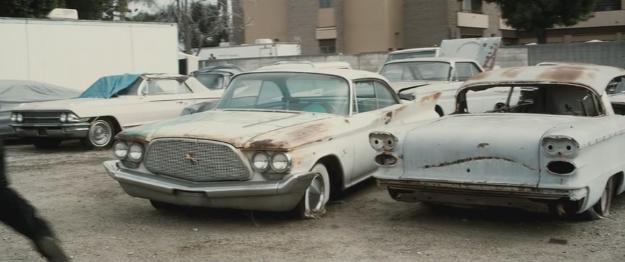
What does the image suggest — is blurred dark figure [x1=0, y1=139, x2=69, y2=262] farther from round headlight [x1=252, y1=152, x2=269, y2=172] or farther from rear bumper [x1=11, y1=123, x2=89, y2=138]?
rear bumper [x1=11, y1=123, x2=89, y2=138]

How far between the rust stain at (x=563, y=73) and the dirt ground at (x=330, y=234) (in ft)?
4.23

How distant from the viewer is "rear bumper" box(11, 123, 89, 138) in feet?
36.0

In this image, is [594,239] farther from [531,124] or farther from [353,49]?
[353,49]

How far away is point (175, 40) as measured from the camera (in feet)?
58.4

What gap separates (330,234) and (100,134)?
22.7 feet

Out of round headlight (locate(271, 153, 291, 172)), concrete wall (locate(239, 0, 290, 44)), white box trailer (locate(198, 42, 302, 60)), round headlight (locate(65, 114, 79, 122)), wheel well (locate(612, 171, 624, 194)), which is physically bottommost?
wheel well (locate(612, 171, 624, 194))

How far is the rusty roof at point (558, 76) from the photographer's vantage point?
6.41 m

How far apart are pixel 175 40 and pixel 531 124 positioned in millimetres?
13401

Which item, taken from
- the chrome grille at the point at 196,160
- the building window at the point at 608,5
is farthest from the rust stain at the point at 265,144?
the building window at the point at 608,5

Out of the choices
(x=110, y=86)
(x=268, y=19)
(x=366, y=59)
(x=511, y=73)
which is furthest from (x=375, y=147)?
(x=268, y=19)

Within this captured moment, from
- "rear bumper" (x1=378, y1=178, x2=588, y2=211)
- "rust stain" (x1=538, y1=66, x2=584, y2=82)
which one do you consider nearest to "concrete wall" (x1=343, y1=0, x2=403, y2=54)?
"rust stain" (x1=538, y1=66, x2=584, y2=82)

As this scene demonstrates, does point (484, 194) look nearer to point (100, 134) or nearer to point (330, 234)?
point (330, 234)

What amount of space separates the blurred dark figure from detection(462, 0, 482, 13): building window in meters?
37.9

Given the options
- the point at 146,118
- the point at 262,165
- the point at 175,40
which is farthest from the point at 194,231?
the point at 175,40
